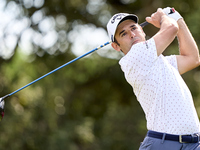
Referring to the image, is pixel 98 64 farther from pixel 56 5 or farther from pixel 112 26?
pixel 112 26

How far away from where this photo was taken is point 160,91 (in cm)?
259

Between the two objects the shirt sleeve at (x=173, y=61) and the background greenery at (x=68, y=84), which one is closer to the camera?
the shirt sleeve at (x=173, y=61)

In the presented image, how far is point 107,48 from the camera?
32.6ft

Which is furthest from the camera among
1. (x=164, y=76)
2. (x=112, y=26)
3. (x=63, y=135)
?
(x=63, y=135)

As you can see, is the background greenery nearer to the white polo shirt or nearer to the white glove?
the white glove

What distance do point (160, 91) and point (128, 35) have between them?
18.9 inches

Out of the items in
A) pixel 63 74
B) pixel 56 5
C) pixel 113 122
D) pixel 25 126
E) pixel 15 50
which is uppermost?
pixel 56 5

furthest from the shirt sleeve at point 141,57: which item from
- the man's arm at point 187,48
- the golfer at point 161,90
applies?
the man's arm at point 187,48

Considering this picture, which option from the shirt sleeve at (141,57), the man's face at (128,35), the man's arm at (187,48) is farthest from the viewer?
the man's arm at (187,48)

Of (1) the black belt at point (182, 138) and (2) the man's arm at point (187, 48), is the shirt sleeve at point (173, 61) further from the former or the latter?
(1) the black belt at point (182, 138)

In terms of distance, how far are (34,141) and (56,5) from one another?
3030 mm

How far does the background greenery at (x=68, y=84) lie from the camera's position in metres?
8.80

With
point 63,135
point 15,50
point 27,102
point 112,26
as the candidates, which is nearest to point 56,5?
point 15,50

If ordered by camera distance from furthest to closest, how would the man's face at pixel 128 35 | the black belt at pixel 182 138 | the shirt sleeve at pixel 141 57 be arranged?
the man's face at pixel 128 35 → the shirt sleeve at pixel 141 57 → the black belt at pixel 182 138
